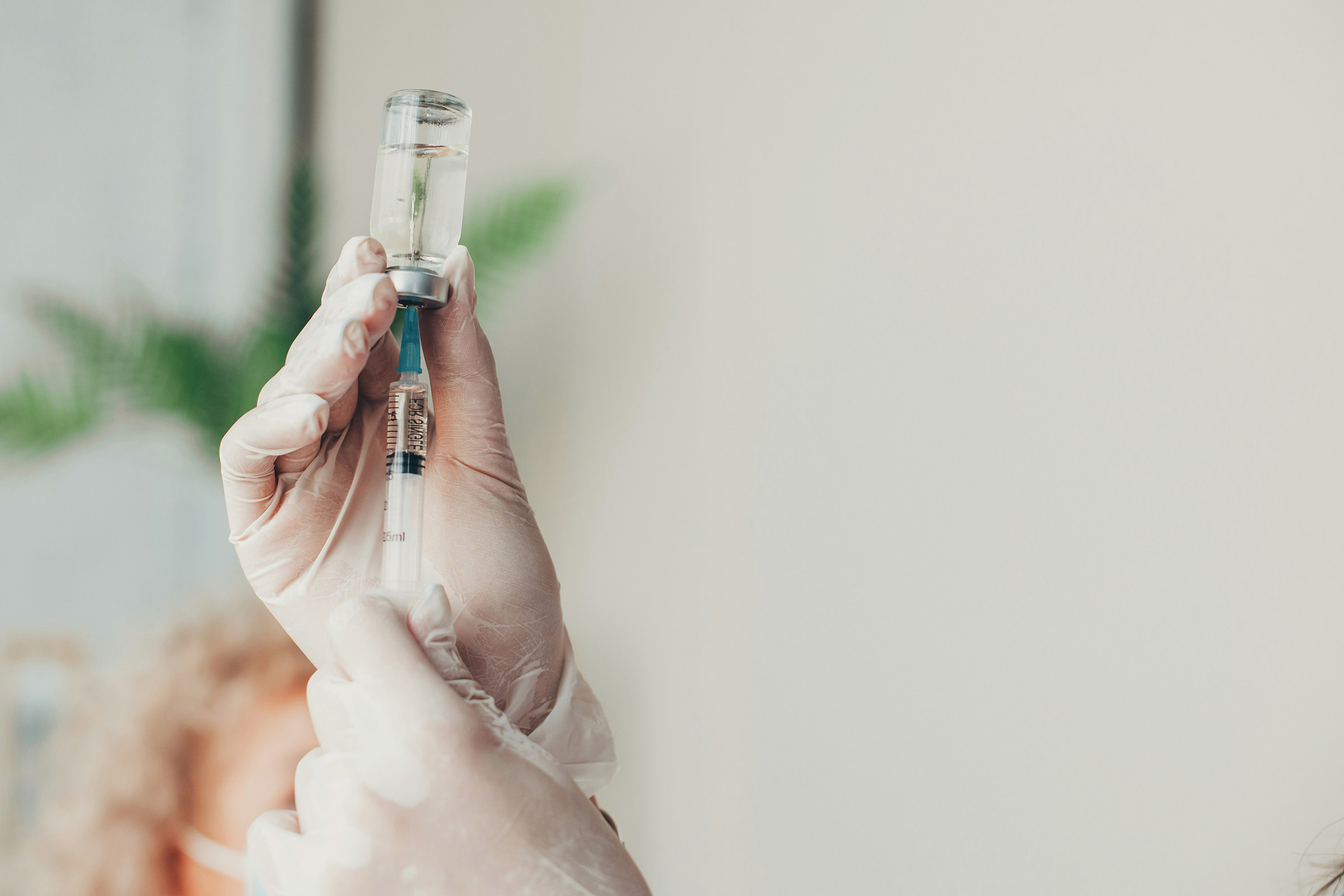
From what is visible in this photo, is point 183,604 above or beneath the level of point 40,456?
beneath

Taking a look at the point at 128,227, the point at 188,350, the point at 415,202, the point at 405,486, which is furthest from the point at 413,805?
the point at 128,227

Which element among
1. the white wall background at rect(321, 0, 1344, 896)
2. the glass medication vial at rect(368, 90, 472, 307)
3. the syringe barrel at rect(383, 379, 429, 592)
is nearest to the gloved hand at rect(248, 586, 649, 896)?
the syringe barrel at rect(383, 379, 429, 592)

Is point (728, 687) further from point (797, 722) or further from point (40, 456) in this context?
point (40, 456)

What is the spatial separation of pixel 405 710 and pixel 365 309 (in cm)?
36

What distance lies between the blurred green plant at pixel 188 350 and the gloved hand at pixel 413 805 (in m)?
0.94

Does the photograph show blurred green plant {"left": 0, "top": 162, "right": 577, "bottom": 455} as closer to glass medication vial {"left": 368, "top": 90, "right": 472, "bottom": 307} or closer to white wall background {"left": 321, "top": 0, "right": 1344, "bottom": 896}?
white wall background {"left": 321, "top": 0, "right": 1344, "bottom": 896}

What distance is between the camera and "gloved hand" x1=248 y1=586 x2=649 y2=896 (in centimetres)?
56

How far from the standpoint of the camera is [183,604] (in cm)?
150

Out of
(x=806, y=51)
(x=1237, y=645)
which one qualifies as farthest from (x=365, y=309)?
(x=1237, y=645)

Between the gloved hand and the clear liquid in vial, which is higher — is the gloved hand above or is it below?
below

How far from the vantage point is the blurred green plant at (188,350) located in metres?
1.32

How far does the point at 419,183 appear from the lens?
0.81m

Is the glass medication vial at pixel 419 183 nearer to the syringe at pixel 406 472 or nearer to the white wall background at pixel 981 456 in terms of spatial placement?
the syringe at pixel 406 472

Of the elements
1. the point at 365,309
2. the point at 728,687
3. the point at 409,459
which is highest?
the point at 365,309
